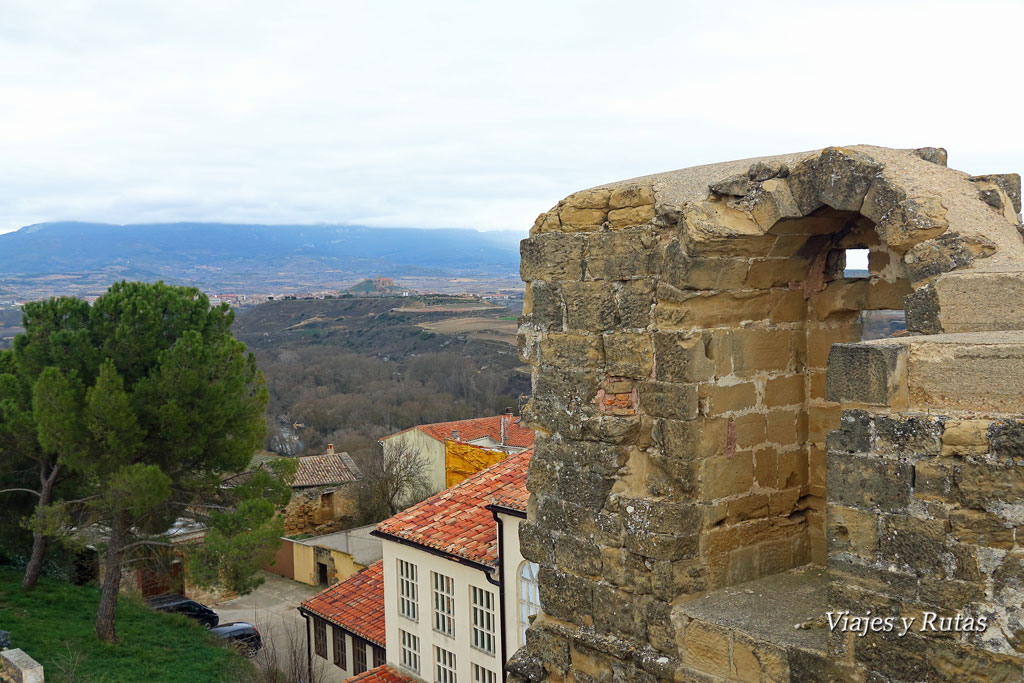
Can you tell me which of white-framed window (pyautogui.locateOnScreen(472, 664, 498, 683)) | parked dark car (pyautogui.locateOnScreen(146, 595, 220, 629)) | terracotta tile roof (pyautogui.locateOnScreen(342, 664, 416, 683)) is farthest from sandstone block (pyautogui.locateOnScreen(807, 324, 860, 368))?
parked dark car (pyautogui.locateOnScreen(146, 595, 220, 629))

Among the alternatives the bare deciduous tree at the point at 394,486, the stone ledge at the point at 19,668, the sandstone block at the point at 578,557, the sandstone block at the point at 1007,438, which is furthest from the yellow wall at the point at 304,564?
the sandstone block at the point at 1007,438

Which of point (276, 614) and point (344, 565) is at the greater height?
point (344, 565)

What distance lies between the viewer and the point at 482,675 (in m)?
11.5

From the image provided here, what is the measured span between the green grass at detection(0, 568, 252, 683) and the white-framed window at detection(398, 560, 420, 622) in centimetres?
407

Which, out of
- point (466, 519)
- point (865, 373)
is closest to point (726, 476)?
point (865, 373)

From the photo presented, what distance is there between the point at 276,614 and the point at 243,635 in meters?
2.65

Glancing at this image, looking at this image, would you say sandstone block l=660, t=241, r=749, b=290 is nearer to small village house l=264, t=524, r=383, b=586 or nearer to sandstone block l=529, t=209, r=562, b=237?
sandstone block l=529, t=209, r=562, b=237

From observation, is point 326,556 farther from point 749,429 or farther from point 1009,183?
point 1009,183

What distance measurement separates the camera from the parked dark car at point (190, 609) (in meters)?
19.2

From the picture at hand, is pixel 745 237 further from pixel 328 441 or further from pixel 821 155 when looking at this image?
pixel 328 441

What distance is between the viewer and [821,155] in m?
3.29

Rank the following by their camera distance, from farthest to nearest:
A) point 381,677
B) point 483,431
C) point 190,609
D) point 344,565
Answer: point 483,431, point 344,565, point 190,609, point 381,677

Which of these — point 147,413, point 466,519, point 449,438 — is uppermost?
point 147,413

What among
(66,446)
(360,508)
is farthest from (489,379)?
(66,446)
